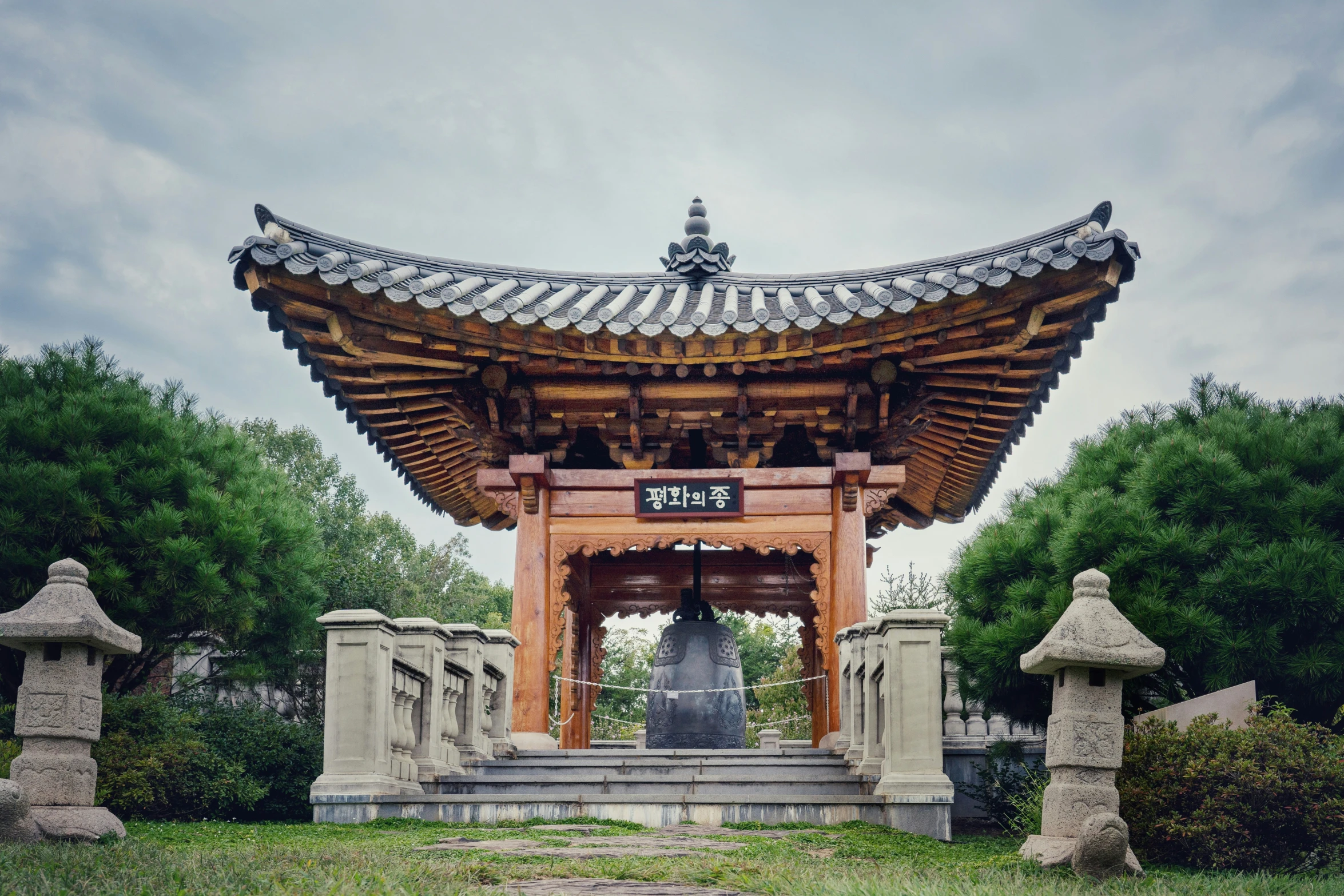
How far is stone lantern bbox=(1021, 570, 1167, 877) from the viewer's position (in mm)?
5227

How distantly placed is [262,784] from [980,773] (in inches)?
243

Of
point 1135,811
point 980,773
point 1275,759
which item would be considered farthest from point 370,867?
point 980,773

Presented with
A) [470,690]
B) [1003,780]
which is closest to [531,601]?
[470,690]

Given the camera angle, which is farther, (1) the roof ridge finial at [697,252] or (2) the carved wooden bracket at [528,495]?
(1) the roof ridge finial at [697,252]

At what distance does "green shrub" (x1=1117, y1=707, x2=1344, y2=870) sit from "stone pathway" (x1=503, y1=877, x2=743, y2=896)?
302 cm

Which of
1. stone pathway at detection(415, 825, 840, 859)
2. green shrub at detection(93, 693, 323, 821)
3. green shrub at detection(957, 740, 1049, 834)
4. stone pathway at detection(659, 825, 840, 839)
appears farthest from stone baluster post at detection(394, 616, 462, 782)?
green shrub at detection(957, 740, 1049, 834)

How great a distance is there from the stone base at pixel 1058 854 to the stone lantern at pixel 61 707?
4.56 meters

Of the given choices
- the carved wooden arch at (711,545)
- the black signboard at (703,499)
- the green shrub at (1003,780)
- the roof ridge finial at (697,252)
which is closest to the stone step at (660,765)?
the green shrub at (1003,780)

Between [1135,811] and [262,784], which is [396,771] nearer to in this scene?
[262,784]

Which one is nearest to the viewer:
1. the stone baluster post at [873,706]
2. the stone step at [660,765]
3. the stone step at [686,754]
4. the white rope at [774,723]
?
the stone baluster post at [873,706]

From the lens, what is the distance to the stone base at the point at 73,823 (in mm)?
5582

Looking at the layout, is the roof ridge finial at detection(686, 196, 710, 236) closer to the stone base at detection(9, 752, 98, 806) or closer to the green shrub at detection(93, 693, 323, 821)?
the green shrub at detection(93, 693, 323, 821)

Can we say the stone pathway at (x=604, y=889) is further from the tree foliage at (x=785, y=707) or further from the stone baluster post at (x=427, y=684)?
the tree foliage at (x=785, y=707)

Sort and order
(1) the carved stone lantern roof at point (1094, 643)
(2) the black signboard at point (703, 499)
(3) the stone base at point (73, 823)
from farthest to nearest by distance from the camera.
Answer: (2) the black signboard at point (703, 499), (3) the stone base at point (73, 823), (1) the carved stone lantern roof at point (1094, 643)
